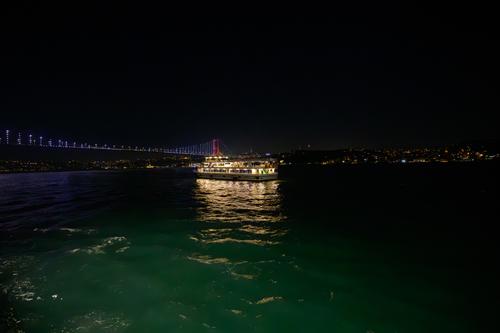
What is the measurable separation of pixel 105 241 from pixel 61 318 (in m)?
6.72

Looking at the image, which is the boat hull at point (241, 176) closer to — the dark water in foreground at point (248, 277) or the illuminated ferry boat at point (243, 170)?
the illuminated ferry boat at point (243, 170)

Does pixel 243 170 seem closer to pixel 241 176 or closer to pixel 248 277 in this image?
pixel 241 176

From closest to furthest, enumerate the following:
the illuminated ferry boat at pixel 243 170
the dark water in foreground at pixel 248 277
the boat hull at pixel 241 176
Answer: the dark water in foreground at pixel 248 277 < the boat hull at pixel 241 176 < the illuminated ferry boat at pixel 243 170

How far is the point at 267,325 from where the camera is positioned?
6195 millimetres

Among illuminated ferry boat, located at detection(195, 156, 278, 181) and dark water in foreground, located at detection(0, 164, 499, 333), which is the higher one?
illuminated ferry boat, located at detection(195, 156, 278, 181)

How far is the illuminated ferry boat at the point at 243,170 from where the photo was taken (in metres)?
53.7

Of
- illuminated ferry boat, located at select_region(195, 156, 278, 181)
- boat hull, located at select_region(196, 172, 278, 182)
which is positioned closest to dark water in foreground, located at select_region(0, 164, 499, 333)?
boat hull, located at select_region(196, 172, 278, 182)

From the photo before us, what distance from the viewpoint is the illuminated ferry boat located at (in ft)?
176

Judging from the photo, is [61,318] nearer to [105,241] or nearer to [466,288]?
[105,241]

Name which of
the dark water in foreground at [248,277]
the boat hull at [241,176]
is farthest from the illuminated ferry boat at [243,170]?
the dark water in foreground at [248,277]

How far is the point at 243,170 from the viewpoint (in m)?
56.5

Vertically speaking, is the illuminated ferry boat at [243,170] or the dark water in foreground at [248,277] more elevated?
the illuminated ferry boat at [243,170]

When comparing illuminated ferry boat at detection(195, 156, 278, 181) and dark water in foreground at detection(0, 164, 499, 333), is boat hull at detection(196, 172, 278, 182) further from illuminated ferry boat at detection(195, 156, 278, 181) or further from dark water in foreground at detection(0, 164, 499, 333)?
dark water in foreground at detection(0, 164, 499, 333)

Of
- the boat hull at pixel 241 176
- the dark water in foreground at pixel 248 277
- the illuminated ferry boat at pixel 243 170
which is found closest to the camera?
the dark water in foreground at pixel 248 277
